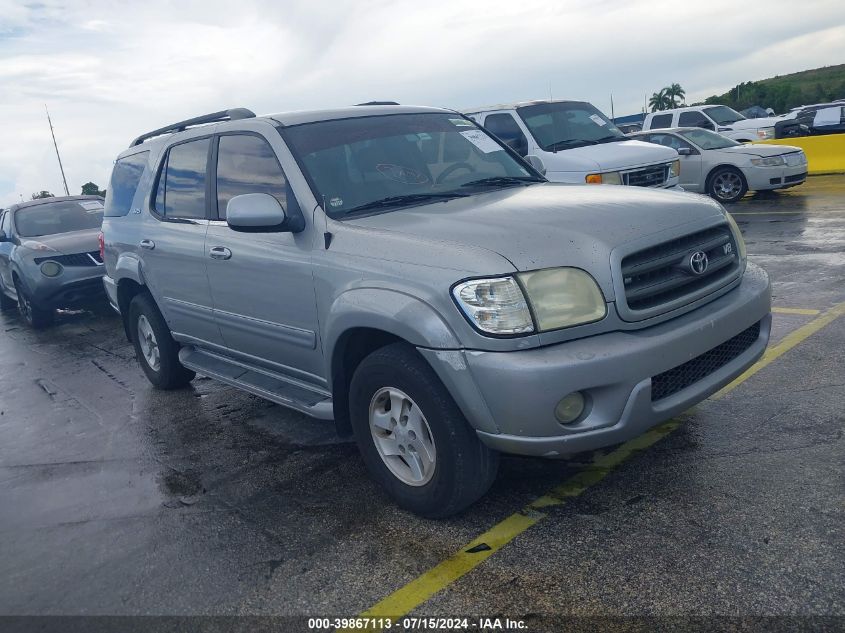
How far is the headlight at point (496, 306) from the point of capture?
2.98 m

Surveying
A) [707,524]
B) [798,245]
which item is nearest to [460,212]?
[707,524]

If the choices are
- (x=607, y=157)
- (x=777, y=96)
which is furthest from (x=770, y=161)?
(x=777, y=96)

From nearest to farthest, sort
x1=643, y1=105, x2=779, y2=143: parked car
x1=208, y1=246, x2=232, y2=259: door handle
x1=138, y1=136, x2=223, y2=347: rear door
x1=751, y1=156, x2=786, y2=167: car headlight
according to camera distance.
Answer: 1. x1=208, y1=246, x2=232, y2=259: door handle
2. x1=138, y1=136, x2=223, y2=347: rear door
3. x1=751, y1=156, x2=786, y2=167: car headlight
4. x1=643, y1=105, x2=779, y2=143: parked car

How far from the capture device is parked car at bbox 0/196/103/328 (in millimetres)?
10088

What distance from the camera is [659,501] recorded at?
Result: 3.38 m

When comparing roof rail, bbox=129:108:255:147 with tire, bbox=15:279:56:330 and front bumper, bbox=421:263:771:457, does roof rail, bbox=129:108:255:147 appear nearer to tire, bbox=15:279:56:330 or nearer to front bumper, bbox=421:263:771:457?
front bumper, bbox=421:263:771:457

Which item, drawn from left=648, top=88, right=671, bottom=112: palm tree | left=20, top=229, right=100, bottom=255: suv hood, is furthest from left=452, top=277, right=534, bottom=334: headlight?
left=648, top=88, right=671, bottom=112: palm tree

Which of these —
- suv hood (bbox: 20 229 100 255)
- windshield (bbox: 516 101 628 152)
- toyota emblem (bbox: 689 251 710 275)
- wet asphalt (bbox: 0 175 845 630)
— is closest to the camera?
wet asphalt (bbox: 0 175 845 630)

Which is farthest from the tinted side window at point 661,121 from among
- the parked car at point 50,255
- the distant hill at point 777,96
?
the distant hill at point 777,96

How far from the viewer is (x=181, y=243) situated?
507 cm

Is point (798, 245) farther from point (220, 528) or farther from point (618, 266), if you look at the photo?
point (220, 528)

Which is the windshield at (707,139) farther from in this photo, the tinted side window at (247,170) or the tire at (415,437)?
the tire at (415,437)

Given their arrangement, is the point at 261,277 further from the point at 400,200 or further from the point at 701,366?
the point at 701,366

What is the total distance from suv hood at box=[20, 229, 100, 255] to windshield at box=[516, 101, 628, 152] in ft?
20.3
